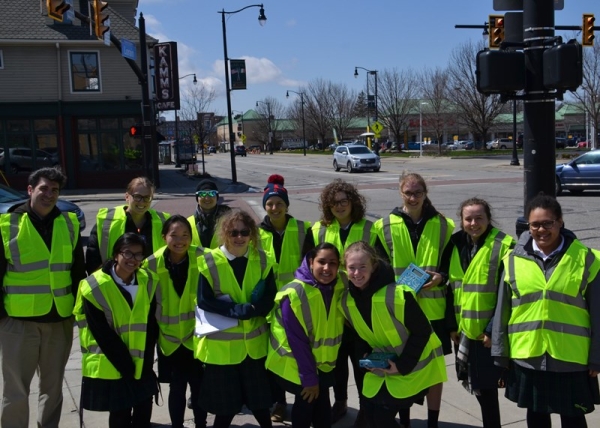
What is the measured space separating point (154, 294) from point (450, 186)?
74.4 ft

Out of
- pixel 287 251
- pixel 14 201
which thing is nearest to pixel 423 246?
pixel 287 251

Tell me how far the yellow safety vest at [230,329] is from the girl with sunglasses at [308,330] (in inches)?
4.6

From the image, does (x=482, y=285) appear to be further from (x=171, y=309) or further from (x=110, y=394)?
(x=110, y=394)

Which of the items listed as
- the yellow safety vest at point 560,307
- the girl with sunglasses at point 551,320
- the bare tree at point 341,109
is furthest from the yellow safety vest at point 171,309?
the bare tree at point 341,109

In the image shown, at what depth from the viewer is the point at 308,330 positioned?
381cm

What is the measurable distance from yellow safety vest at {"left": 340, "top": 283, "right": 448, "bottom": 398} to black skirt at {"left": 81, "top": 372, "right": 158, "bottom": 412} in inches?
55.7

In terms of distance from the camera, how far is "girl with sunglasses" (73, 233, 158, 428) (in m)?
3.85

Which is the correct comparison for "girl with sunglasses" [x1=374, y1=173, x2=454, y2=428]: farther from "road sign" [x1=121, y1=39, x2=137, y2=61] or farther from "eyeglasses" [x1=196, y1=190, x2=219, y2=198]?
"road sign" [x1=121, y1=39, x2=137, y2=61]

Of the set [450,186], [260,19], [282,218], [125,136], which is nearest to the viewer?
[282,218]

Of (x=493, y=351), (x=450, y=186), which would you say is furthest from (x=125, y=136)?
(x=493, y=351)

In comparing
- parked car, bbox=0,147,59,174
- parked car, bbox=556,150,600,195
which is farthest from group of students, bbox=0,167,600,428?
parked car, bbox=0,147,59,174

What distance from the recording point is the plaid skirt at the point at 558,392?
341 cm

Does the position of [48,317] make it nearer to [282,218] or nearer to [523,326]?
[282,218]

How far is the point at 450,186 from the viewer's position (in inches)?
1008
